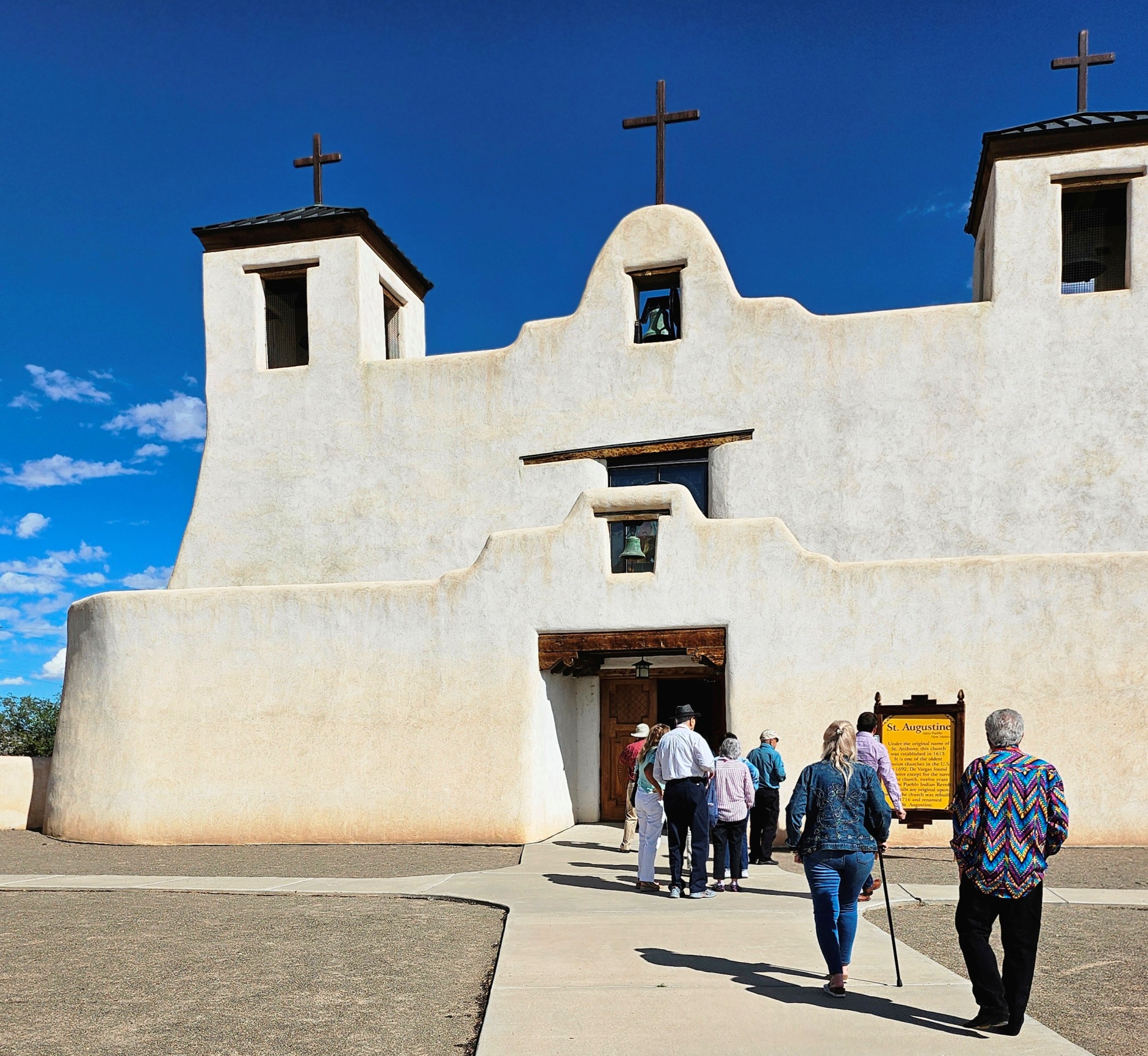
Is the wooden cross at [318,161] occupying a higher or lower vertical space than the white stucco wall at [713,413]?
higher

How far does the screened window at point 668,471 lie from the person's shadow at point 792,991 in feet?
29.9

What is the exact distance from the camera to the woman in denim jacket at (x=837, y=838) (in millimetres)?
5617

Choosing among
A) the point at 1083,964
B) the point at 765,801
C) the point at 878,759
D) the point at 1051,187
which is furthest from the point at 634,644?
the point at 1051,187

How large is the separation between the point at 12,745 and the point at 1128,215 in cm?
3517

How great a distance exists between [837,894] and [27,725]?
36108 mm

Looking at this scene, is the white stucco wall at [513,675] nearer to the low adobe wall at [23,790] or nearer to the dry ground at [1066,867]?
the dry ground at [1066,867]

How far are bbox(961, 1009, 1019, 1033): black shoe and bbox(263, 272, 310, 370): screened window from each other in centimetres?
1560

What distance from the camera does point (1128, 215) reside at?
14.3 m

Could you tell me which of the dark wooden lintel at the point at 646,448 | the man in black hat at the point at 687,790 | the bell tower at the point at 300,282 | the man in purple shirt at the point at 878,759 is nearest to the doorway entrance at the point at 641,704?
the dark wooden lintel at the point at 646,448

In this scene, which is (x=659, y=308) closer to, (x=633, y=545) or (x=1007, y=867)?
(x=633, y=545)

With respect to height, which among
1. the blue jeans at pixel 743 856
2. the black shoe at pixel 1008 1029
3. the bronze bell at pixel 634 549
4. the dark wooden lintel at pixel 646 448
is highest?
the dark wooden lintel at pixel 646 448

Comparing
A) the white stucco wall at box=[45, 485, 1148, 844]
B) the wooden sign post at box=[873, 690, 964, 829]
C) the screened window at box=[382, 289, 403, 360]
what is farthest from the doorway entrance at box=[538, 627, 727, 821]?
the screened window at box=[382, 289, 403, 360]

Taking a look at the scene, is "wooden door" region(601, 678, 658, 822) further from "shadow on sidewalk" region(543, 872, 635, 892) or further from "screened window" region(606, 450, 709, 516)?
"shadow on sidewalk" region(543, 872, 635, 892)

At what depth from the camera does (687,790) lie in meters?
8.64
